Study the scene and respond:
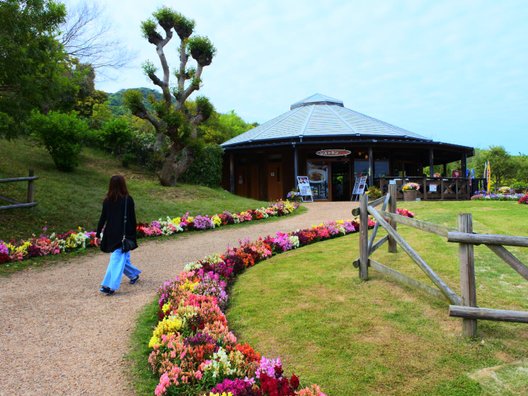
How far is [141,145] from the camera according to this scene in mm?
24016

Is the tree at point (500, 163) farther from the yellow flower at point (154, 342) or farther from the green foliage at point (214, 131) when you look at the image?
the yellow flower at point (154, 342)

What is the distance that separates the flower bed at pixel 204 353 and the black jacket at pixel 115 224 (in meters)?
1.12

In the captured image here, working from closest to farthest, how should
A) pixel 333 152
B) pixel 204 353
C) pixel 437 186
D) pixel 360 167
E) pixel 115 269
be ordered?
1. pixel 204 353
2. pixel 115 269
3. pixel 437 186
4. pixel 333 152
5. pixel 360 167

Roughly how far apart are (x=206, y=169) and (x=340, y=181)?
8.03 meters

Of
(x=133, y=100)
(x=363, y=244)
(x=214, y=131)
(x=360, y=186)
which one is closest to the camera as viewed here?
(x=363, y=244)

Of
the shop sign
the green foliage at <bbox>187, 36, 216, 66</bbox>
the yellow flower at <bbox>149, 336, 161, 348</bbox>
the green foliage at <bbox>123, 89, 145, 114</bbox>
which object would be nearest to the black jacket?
the yellow flower at <bbox>149, 336, 161, 348</bbox>

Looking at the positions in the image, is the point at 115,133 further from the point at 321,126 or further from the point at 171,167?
the point at 321,126

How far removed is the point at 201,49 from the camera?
19500 millimetres

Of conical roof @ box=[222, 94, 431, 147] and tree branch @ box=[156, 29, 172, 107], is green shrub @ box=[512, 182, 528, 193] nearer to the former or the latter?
conical roof @ box=[222, 94, 431, 147]

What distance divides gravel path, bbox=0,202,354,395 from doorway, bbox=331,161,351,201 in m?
16.3

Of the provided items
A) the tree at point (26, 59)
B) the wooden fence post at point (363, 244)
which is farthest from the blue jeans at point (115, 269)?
the tree at point (26, 59)

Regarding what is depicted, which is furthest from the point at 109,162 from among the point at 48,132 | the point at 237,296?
the point at 237,296

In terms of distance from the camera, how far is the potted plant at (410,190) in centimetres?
1909

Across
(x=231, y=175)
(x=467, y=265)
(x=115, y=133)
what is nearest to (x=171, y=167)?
(x=115, y=133)
